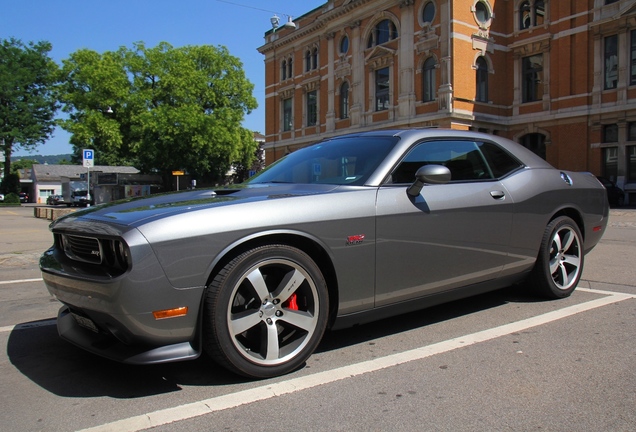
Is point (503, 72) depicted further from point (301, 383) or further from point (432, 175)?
point (301, 383)

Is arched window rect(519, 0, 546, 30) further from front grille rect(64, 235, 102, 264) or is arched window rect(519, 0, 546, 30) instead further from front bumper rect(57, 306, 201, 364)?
front bumper rect(57, 306, 201, 364)

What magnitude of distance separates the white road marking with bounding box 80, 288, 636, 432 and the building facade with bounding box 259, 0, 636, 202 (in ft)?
91.1

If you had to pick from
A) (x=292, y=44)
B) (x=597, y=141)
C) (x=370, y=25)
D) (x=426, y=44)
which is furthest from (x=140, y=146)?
(x=597, y=141)

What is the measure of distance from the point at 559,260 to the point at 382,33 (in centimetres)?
3439

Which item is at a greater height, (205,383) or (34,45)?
(34,45)

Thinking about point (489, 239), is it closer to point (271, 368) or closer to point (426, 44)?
point (271, 368)

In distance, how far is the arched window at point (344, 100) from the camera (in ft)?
132

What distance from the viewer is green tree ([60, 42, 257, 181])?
43344 mm

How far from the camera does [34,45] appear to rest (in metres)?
58.7

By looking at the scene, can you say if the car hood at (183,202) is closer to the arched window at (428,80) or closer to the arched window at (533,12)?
the arched window at (428,80)

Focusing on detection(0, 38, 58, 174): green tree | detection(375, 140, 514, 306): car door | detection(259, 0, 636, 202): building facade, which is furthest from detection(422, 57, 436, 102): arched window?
detection(0, 38, 58, 174): green tree

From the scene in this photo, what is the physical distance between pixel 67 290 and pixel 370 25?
122 ft

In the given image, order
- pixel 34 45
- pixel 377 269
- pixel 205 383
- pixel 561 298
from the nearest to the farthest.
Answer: pixel 205 383, pixel 377 269, pixel 561 298, pixel 34 45

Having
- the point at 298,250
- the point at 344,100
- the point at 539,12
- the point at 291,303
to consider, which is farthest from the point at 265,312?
the point at 344,100
